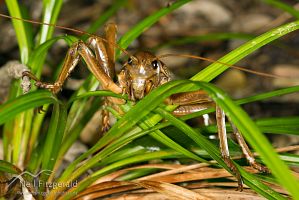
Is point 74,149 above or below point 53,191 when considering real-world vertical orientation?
above

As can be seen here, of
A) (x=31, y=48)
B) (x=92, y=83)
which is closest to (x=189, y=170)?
(x=92, y=83)

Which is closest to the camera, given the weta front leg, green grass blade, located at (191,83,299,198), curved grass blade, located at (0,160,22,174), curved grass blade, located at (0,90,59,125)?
green grass blade, located at (191,83,299,198)

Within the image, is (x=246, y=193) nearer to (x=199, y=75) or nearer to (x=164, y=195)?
(x=164, y=195)

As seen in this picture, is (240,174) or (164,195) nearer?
(240,174)

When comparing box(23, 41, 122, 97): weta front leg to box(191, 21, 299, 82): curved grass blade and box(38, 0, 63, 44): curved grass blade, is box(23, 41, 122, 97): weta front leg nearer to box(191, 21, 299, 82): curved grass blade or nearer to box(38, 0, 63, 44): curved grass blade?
box(38, 0, 63, 44): curved grass blade

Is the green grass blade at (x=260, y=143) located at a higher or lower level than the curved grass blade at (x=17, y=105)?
lower

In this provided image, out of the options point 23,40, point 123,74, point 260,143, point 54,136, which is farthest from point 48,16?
point 260,143

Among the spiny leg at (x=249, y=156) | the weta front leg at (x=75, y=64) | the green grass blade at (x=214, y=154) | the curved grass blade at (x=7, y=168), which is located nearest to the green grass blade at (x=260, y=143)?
the green grass blade at (x=214, y=154)

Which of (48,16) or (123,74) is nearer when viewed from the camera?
(123,74)

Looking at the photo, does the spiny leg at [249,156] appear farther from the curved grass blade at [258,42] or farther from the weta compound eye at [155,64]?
the weta compound eye at [155,64]

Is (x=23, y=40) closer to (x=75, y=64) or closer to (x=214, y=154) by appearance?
(x=75, y=64)

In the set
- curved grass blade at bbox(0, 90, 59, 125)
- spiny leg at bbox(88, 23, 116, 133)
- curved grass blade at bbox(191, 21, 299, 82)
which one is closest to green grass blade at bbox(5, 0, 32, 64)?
spiny leg at bbox(88, 23, 116, 133)
